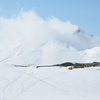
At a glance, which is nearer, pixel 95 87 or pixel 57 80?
pixel 95 87

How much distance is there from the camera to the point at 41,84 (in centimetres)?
1589

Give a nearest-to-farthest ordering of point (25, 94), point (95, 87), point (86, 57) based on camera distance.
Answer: point (25, 94)
point (95, 87)
point (86, 57)

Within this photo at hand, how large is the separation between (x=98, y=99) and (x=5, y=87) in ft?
A: 30.5

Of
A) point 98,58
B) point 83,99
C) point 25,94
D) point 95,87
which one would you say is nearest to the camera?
point 83,99

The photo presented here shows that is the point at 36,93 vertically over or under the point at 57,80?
under

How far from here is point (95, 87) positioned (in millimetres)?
15828

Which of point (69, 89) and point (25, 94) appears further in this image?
point (69, 89)

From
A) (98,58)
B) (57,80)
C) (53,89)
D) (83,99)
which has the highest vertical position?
(98,58)

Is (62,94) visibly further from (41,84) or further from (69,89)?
(41,84)

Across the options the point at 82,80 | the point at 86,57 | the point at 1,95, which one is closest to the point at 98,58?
the point at 86,57

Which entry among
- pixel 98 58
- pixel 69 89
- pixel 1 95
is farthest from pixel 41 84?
pixel 98 58

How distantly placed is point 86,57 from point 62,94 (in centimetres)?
13749

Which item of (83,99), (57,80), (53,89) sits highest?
(57,80)

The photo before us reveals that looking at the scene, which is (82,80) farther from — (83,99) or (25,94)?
(25,94)
